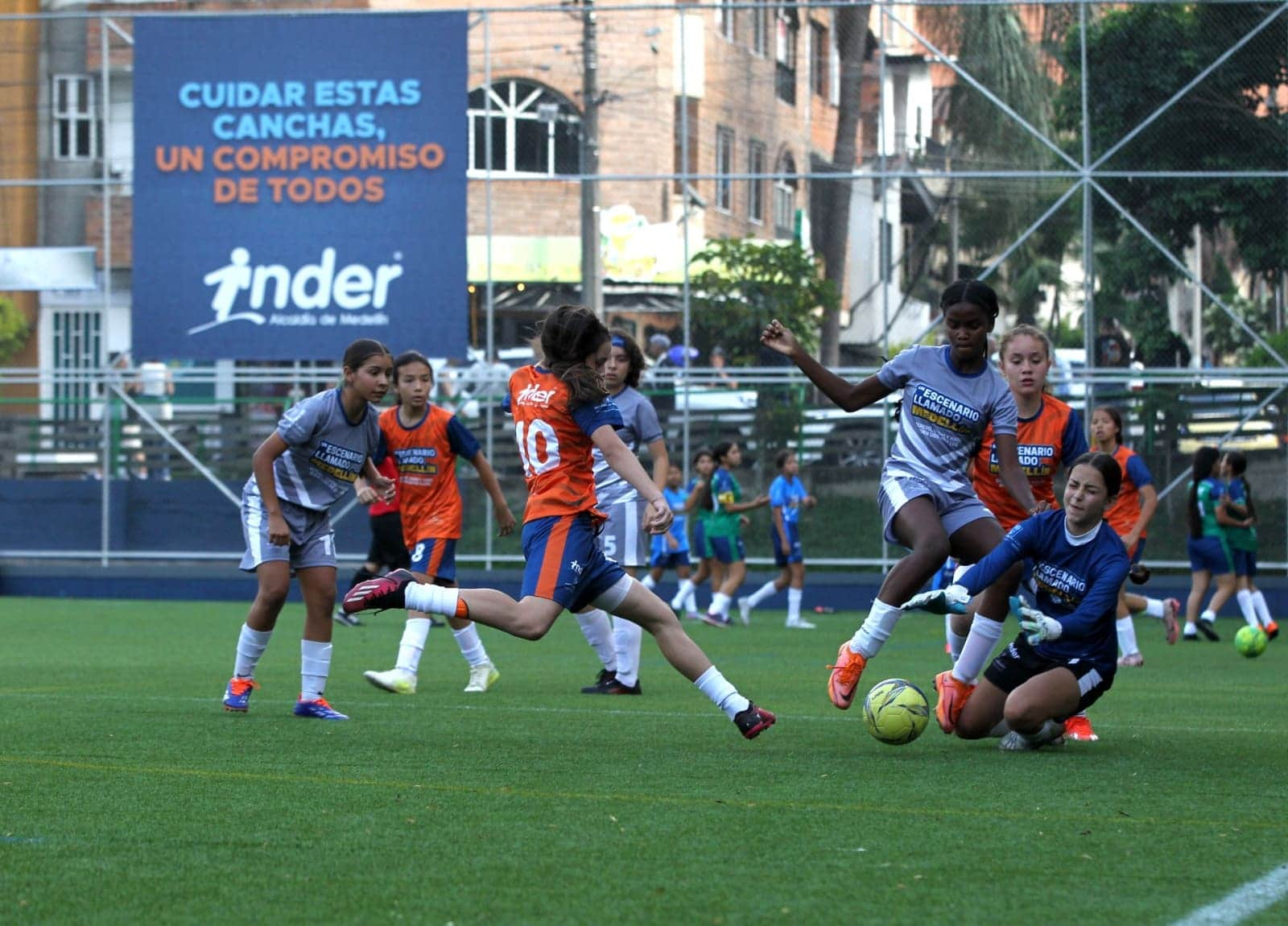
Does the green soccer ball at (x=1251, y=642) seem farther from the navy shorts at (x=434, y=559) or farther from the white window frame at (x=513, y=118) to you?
the white window frame at (x=513, y=118)

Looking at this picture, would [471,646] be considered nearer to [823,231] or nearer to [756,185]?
[823,231]

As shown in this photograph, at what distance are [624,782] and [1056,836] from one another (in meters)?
1.66

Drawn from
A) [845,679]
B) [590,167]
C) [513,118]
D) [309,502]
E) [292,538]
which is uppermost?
[513,118]

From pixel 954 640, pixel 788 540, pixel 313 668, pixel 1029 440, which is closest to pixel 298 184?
pixel 788 540

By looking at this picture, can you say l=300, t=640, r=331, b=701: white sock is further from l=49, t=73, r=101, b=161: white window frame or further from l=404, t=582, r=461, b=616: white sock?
l=49, t=73, r=101, b=161: white window frame

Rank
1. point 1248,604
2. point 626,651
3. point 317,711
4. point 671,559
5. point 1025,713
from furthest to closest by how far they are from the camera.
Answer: point 671,559 < point 1248,604 < point 626,651 < point 317,711 < point 1025,713

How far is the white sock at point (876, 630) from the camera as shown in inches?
305

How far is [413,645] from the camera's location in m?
10.7

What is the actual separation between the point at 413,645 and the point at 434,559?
569 millimetres

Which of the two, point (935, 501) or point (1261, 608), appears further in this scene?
point (1261, 608)

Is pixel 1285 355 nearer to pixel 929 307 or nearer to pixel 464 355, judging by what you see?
pixel 929 307

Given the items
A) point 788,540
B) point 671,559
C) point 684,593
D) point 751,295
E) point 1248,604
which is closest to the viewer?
point 1248,604

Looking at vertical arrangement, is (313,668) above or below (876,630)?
below

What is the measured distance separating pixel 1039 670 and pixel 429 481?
15.1 feet
